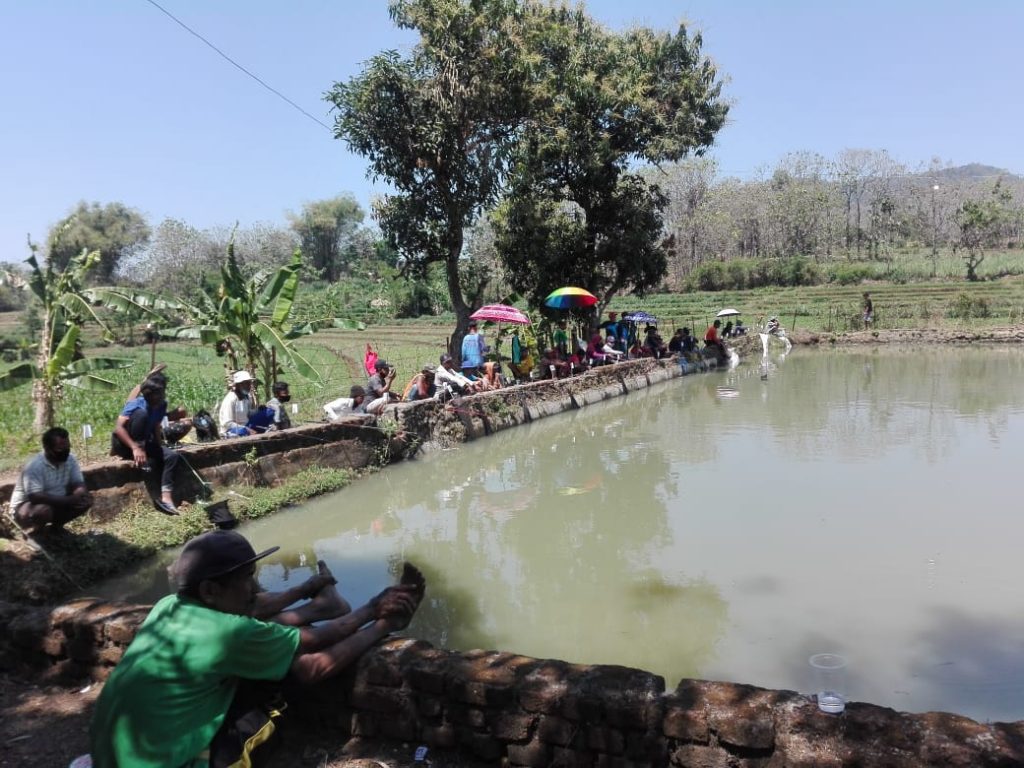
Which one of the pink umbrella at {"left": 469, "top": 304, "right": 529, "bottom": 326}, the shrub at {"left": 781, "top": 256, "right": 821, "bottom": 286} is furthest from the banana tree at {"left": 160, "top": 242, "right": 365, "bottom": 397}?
the shrub at {"left": 781, "top": 256, "right": 821, "bottom": 286}

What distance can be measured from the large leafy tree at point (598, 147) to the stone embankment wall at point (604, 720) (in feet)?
48.2

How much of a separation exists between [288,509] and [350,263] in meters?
60.2

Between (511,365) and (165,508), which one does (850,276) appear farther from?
(165,508)

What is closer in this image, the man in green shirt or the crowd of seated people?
the man in green shirt

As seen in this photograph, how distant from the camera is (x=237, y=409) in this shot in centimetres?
864

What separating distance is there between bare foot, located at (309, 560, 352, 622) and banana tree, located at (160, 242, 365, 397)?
5.70m

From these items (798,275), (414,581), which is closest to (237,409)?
(414,581)

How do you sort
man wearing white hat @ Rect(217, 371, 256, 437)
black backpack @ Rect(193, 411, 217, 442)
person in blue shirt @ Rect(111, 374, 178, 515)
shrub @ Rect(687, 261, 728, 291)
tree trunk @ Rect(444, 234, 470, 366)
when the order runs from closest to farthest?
1. person in blue shirt @ Rect(111, 374, 178, 515)
2. black backpack @ Rect(193, 411, 217, 442)
3. man wearing white hat @ Rect(217, 371, 256, 437)
4. tree trunk @ Rect(444, 234, 470, 366)
5. shrub @ Rect(687, 261, 728, 291)

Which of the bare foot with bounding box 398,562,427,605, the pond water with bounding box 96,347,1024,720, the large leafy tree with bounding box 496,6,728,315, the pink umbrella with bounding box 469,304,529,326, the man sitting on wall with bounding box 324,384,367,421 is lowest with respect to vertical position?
the pond water with bounding box 96,347,1024,720

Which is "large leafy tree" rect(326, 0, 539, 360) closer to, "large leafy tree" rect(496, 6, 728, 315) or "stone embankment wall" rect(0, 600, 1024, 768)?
"large leafy tree" rect(496, 6, 728, 315)

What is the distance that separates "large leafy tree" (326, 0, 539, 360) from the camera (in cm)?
1444

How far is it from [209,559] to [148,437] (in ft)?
16.3

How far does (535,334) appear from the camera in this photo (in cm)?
1850

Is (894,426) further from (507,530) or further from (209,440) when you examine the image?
(209,440)
